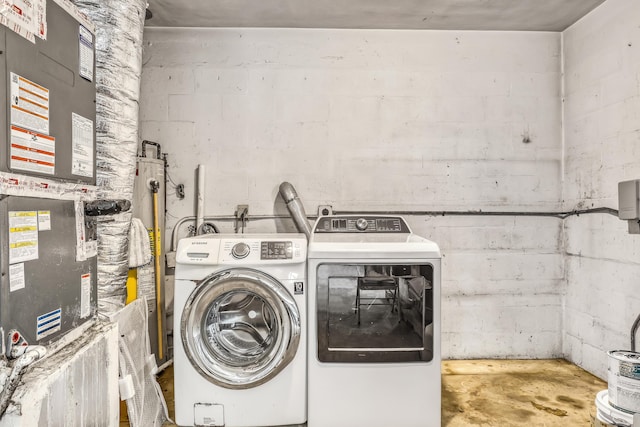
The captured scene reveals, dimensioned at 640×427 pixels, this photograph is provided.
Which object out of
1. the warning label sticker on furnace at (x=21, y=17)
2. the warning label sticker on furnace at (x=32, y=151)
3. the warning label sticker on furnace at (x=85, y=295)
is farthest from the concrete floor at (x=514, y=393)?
the warning label sticker on furnace at (x=21, y=17)

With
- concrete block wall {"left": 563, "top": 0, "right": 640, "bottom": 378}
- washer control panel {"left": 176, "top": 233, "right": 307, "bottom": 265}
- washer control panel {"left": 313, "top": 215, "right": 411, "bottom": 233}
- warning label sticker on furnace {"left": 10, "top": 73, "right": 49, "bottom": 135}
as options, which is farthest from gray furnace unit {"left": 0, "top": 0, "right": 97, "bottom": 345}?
concrete block wall {"left": 563, "top": 0, "right": 640, "bottom": 378}

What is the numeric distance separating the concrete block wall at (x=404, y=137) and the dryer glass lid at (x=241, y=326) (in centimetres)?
94

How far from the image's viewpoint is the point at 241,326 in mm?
2145

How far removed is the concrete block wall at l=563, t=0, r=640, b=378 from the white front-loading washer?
207cm

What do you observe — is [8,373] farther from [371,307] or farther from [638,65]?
[638,65]

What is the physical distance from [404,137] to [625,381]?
6.52 ft

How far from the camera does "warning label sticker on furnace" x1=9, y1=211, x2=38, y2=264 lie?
3.42 feet

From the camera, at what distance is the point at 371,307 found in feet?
6.68

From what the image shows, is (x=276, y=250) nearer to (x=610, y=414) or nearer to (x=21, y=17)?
(x=21, y=17)

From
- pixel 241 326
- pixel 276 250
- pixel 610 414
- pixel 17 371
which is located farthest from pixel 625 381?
pixel 17 371

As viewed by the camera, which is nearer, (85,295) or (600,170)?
(85,295)

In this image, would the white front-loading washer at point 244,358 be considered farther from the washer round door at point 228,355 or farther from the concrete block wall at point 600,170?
the concrete block wall at point 600,170

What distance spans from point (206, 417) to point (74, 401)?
92cm

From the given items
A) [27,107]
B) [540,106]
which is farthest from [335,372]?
[540,106]
